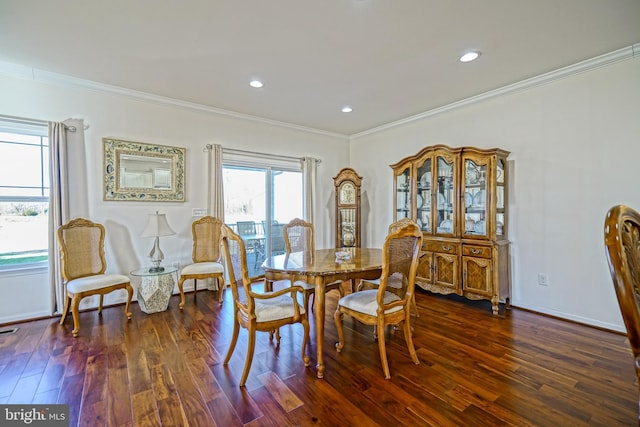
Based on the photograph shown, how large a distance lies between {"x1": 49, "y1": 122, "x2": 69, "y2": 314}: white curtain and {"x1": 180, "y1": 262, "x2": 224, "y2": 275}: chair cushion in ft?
4.15

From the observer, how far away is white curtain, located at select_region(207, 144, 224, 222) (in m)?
4.21

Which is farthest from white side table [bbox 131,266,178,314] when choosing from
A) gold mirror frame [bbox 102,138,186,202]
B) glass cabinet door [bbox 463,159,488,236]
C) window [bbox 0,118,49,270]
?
glass cabinet door [bbox 463,159,488,236]

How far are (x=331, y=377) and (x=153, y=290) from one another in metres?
2.38

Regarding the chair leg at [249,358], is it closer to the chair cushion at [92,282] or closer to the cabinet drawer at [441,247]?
the chair cushion at [92,282]

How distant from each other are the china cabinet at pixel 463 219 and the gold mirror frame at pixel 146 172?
3313 millimetres

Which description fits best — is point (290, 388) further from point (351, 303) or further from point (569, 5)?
point (569, 5)

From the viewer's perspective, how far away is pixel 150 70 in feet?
10.1

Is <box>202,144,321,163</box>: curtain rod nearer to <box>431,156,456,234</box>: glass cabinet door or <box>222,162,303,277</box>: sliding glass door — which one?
<box>222,162,303,277</box>: sliding glass door

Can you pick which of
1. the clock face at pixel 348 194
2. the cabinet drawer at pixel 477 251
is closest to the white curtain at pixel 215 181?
the clock face at pixel 348 194

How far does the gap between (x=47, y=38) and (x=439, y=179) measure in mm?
4354

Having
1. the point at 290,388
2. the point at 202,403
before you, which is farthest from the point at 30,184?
the point at 290,388

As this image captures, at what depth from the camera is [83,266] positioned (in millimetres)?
3209

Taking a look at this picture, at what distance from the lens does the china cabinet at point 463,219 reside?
333 centimetres

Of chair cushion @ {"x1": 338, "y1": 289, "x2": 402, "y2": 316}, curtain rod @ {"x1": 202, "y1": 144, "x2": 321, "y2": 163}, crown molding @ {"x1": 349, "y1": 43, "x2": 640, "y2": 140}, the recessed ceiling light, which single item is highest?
the recessed ceiling light
